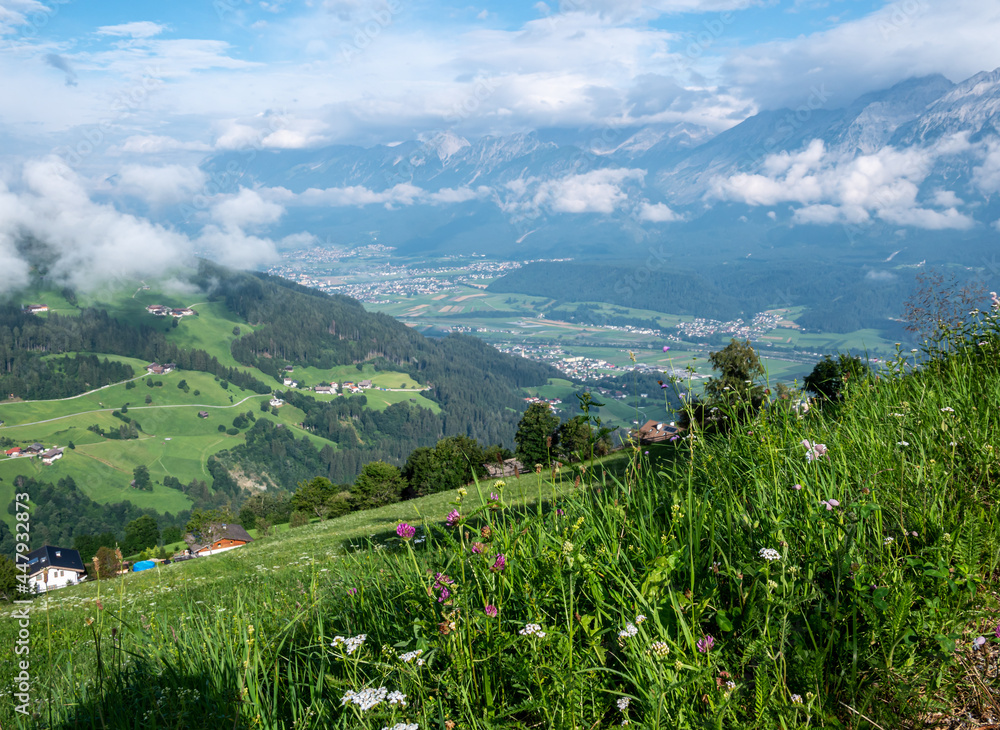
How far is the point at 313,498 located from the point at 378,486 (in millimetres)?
10358

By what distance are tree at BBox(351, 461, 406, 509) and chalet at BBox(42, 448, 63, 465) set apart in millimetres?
136037

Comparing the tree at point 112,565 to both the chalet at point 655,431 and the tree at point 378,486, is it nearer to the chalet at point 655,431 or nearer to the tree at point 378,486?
the chalet at point 655,431

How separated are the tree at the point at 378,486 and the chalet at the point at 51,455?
446 feet

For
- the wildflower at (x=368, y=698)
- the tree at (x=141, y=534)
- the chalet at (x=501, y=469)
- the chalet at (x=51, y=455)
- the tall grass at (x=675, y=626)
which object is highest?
the wildflower at (x=368, y=698)

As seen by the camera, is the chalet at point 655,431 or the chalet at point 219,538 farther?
the chalet at point 219,538

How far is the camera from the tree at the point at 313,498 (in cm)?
4759

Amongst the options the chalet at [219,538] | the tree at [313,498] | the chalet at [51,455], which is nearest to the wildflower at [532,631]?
the chalet at [219,538]

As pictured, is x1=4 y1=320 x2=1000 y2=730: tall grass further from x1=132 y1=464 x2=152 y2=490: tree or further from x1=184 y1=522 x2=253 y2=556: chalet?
x1=132 y1=464 x2=152 y2=490: tree

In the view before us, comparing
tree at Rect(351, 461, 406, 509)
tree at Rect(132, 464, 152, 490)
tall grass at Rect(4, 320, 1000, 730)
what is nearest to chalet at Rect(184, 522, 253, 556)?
tree at Rect(351, 461, 406, 509)

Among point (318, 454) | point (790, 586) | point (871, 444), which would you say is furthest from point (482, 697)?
point (318, 454)

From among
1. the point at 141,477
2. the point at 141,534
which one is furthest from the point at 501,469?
the point at 141,477

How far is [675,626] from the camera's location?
2.20 meters

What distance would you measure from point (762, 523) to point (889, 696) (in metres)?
0.83

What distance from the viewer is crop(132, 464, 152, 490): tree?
5226 inches
